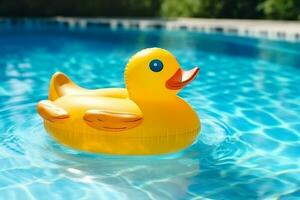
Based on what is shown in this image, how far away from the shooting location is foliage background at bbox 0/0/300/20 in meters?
16.6

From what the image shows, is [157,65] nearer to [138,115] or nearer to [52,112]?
[138,115]

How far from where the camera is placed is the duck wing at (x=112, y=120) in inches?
151

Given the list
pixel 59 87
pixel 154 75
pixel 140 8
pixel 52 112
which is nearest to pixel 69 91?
pixel 59 87

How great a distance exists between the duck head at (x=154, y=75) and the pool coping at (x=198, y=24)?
9575mm

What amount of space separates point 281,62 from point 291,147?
5.54 m

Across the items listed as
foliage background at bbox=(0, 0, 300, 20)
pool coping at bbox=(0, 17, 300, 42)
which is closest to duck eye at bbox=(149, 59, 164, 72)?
pool coping at bbox=(0, 17, 300, 42)

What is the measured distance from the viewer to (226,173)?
13.1ft

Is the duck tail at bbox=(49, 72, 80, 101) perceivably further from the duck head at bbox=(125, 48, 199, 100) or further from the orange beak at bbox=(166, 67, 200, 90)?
the orange beak at bbox=(166, 67, 200, 90)

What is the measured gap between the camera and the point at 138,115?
12.7ft

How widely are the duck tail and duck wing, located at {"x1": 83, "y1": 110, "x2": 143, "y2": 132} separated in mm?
608

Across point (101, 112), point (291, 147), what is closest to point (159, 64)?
point (101, 112)

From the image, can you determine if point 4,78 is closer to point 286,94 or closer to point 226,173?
point 286,94

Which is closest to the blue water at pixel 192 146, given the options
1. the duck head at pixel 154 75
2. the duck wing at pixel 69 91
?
the duck wing at pixel 69 91

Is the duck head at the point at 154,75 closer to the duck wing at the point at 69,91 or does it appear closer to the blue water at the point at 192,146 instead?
the duck wing at the point at 69,91
